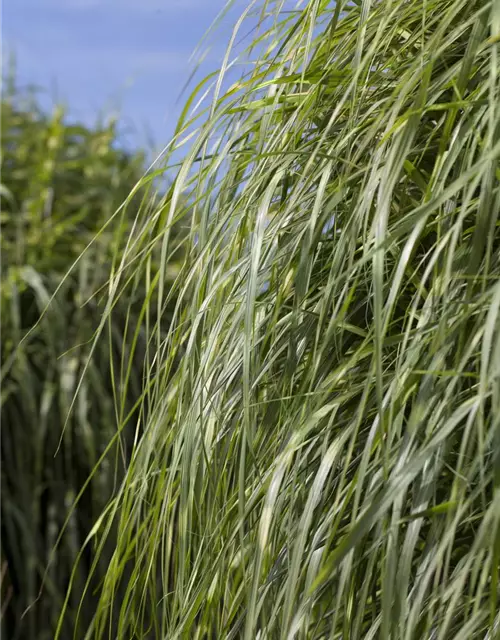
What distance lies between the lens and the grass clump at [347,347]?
1.87 feet

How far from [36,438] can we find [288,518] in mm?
1044

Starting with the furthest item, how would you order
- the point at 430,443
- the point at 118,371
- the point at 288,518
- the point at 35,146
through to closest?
the point at 35,146 < the point at 118,371 < the point at 288,518 < the point at 430,443

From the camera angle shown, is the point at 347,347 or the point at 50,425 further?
the point at 50,425

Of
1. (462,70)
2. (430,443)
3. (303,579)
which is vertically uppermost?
(462,70)

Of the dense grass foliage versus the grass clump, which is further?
the dense grass foliage

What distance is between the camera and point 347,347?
77 centimetres

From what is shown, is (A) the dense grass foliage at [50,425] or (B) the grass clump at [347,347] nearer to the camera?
(B) the grass clump at [347,347]

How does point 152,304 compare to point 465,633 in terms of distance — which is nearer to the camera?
point 465,633

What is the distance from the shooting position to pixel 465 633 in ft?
1.81

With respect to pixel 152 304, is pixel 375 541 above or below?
below

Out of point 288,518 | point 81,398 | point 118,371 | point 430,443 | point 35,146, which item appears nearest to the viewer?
point 430,443

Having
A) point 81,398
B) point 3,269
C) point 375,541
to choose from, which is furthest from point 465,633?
point 3,269

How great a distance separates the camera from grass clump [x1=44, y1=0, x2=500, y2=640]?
0.57 metres

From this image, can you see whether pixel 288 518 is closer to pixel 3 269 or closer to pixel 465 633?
pixel 465 633
